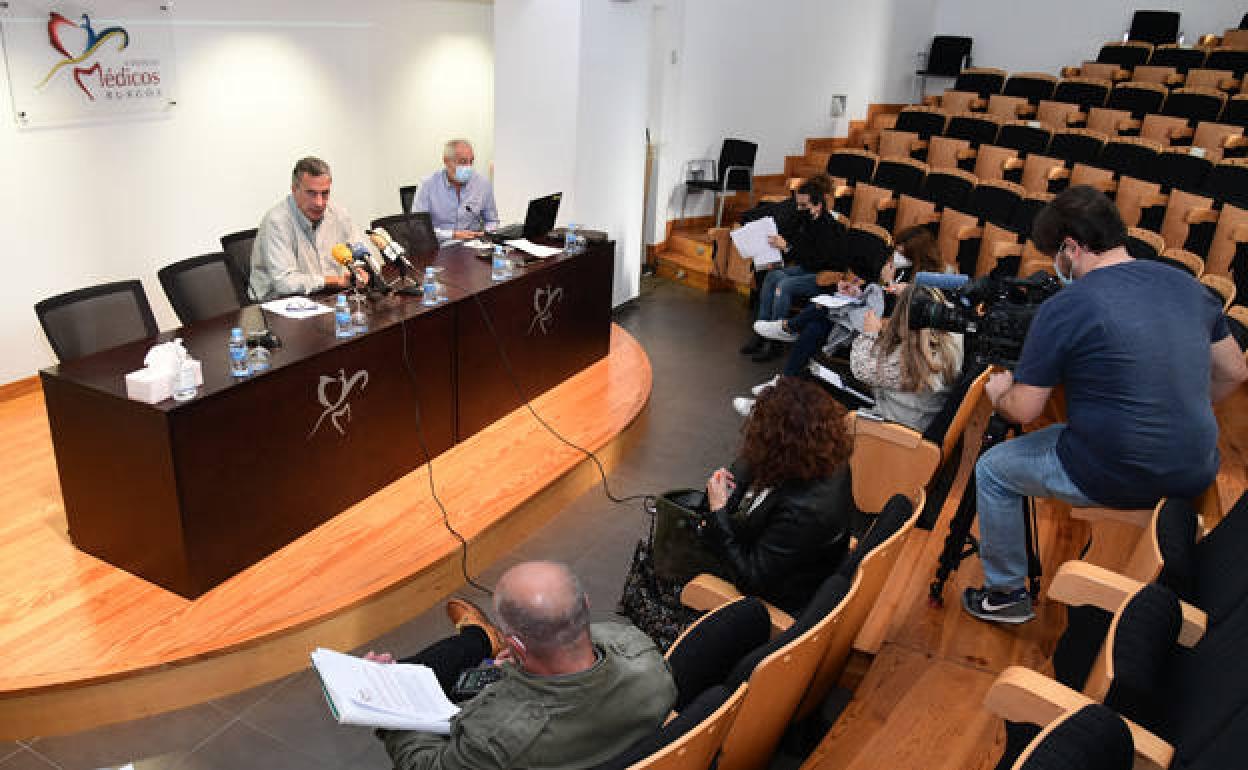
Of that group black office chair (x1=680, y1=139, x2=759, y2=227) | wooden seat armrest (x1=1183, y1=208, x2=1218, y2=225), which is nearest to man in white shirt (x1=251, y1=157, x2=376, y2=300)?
black office chair (x1=680, y1=139, x2=759, y2=227)

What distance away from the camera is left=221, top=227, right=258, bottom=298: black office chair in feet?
14.2

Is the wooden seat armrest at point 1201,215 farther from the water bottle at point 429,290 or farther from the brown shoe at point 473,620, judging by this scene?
the brown shoe at point 473,620

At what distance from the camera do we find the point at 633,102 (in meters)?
6.55

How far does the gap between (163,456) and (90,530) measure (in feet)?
1.82

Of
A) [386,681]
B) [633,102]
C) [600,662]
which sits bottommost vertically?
[386,681]

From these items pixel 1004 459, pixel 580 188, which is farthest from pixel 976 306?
pixel 580 188

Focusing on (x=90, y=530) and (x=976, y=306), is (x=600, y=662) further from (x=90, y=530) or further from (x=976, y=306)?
(x=90, y=530)

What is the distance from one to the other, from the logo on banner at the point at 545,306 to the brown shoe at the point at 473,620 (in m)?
1.95

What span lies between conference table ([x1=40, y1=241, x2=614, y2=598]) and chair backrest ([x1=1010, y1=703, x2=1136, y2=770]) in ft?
8.08

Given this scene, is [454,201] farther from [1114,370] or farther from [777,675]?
[777,675]

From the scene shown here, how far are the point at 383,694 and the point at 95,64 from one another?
424 centimetres

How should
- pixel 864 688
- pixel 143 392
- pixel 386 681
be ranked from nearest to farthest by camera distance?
pixel 386 681
pixel 864 688
pixel 143 392

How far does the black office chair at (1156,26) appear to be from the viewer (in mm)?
11156

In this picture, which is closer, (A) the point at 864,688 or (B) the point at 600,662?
(B) the point at 600,662
